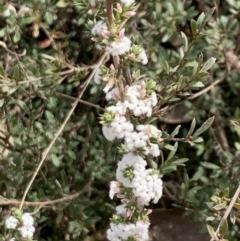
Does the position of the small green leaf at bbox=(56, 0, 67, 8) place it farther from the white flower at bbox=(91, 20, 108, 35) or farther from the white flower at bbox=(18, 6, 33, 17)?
the white flower at bbox=(91, 20, 108, 35)

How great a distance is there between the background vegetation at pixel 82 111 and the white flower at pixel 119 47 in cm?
47

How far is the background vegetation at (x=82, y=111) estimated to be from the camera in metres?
1.96

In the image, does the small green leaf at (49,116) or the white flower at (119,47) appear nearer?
the white flower at (119,47)

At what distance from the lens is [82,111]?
7.26 ft

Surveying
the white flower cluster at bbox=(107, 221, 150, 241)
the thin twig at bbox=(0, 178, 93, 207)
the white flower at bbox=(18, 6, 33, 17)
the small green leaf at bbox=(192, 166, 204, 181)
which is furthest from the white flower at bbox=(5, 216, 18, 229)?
the white flower at bbox=(18, 6, 33, 17)

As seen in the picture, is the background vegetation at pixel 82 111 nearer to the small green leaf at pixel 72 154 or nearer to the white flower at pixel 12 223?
the small green leaf at pixel 72 154

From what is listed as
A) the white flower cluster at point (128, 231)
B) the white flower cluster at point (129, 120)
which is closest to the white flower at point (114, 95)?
the white flower cluster at point (129, 120)

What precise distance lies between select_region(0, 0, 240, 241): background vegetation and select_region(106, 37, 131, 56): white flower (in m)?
0.47

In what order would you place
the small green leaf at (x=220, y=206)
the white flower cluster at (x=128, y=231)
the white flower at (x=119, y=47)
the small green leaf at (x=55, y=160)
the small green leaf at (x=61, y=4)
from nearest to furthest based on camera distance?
the white flower at (x=119, y=47) → the white flower cluster at (x=128, y=231) → the small green leaf at (x=220, y=206) → the small green leaf at (x=55, y=160) → the small green leaf at (x=61, y=4)

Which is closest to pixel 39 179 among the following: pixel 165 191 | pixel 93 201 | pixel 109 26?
pixel 93 201

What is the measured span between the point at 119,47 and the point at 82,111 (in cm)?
84

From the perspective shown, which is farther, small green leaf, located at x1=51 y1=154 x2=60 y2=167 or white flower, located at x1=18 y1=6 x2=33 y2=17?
white flower, located at x1=18 y1=6 x2=33 y2=17

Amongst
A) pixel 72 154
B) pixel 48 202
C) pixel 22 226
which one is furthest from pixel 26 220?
pixel 72 154

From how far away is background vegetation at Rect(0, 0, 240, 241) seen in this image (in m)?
1.96
